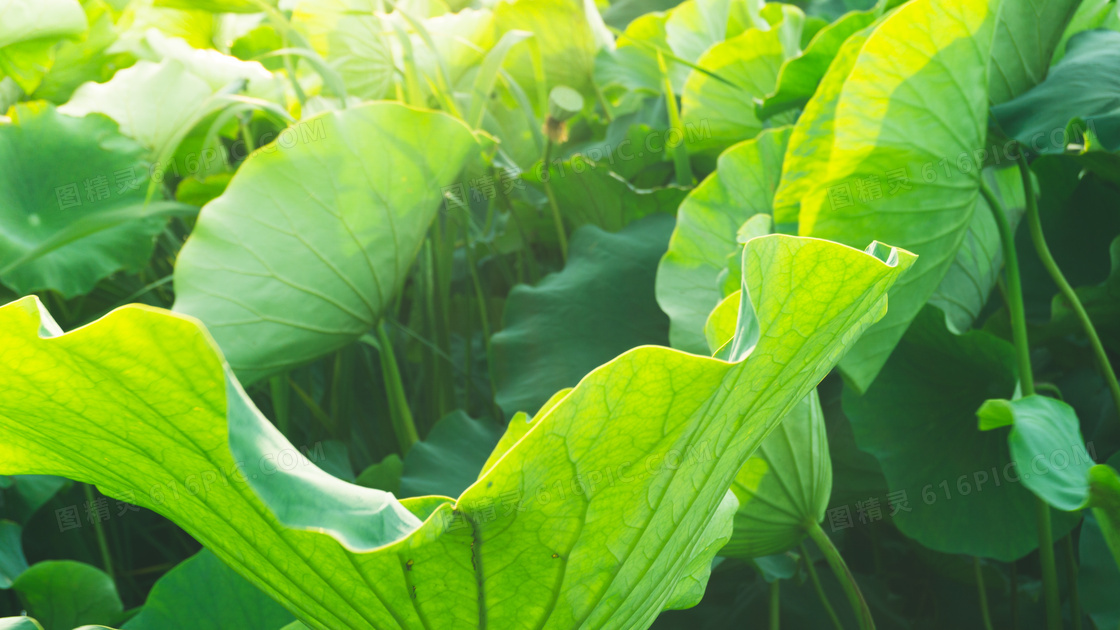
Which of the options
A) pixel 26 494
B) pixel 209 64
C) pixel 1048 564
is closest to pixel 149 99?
pixel 209 64

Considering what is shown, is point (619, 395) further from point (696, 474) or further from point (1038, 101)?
point (1038, 101)

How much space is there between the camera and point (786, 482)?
1.57ft

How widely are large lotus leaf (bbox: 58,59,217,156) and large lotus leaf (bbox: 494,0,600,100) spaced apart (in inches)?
13.8

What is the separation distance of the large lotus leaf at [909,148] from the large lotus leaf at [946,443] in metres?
0.09

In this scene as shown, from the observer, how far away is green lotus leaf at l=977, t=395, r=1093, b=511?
441 mm

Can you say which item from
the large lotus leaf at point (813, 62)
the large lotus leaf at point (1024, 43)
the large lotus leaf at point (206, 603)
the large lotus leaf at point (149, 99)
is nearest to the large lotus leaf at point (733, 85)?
the large lotus leaf at point (813, 62)

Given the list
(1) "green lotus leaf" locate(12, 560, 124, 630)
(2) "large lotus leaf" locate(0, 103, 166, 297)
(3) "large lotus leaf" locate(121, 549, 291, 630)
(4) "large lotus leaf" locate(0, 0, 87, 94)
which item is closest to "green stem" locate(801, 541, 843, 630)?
(3) "large lotus leaf" locate(121, 549, 291, 630)

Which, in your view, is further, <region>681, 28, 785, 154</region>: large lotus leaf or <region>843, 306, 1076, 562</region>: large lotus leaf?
<region>681, 28, 785, 154</region>: large lotus leaf

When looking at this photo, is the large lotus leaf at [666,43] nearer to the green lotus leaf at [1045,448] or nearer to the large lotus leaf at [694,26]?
the large lotus leaf at [694,26]

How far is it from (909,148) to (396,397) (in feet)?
1.56

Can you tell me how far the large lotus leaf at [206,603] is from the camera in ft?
1.59

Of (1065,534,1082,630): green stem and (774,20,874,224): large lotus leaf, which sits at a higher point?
(774,20,874,224): large lotus leaf

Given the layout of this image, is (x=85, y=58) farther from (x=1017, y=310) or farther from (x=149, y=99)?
(x=1017, y=310)

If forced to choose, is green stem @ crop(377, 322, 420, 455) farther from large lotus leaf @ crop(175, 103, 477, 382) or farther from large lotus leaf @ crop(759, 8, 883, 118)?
large lotus leaf @ crop(759, 8, 883, 118)
